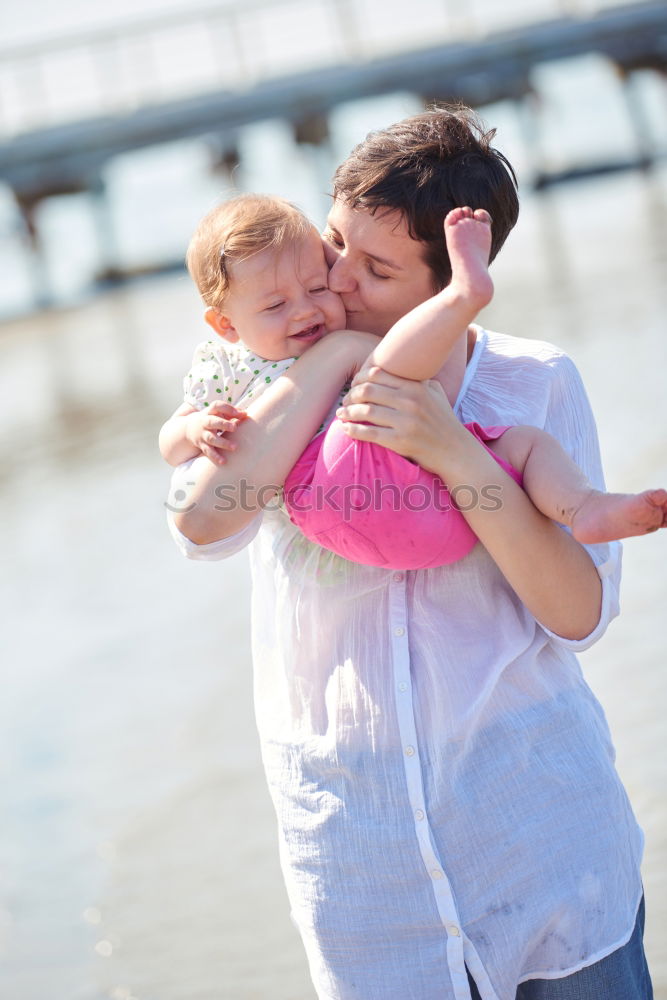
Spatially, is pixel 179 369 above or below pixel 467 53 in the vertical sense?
below

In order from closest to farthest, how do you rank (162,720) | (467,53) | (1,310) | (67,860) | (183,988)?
(183,988), (67,860), (162,720), (467,53), (1,310)

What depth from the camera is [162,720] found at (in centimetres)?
396

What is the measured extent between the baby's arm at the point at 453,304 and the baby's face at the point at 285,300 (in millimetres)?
204

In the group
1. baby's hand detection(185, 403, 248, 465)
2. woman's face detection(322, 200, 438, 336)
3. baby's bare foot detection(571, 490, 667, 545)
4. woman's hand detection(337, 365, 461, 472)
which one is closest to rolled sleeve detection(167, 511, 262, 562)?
baby's hand detection(185, 403, 248, 465)

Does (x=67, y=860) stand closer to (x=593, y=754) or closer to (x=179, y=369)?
(x=593, y=754)

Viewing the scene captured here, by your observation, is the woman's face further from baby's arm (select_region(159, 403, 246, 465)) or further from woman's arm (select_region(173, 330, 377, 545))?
baby's arm (select_region(159, 403, 246, 465))

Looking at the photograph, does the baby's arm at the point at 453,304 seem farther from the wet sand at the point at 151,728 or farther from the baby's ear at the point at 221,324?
the wet sand at the point at 151,728

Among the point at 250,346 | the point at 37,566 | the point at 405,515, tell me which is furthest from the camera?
the point at 37,566

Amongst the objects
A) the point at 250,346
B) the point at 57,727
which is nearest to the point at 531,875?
the point at 250,346

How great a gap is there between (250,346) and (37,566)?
451 cm

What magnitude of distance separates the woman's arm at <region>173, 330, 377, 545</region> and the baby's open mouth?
0.10 m

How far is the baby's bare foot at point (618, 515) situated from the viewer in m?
1.45

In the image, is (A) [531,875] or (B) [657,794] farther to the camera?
(B) [657,794]

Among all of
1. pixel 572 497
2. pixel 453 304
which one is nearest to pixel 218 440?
pixel 453 304
